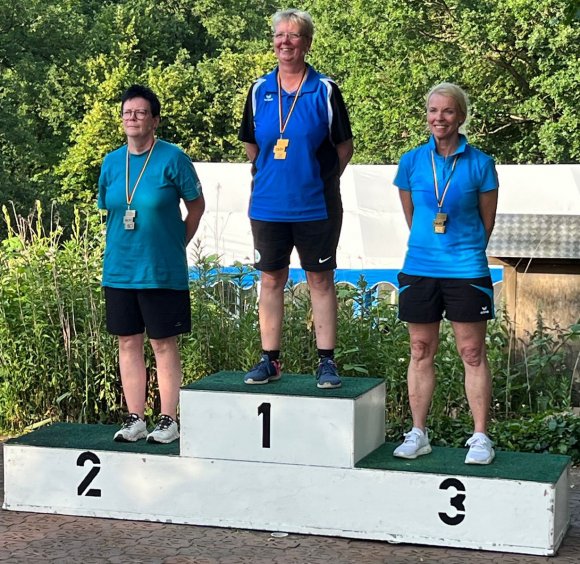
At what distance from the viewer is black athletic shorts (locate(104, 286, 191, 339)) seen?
5.55 m

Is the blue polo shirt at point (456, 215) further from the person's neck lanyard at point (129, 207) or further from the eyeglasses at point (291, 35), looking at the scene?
the person's neck lanyard at point (129, 207)

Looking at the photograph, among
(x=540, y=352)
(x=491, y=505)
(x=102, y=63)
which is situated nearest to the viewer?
(x=491, y=505)

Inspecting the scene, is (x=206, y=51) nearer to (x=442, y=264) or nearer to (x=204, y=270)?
(x=204, y=270)

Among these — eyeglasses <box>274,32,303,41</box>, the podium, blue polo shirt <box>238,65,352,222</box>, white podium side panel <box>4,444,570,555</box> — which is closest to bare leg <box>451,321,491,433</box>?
the podium

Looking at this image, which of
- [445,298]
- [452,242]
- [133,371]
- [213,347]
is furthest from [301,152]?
[213,347]

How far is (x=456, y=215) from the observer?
16.5 ft

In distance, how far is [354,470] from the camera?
5.11m

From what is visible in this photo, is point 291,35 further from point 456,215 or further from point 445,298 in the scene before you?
point 445,298

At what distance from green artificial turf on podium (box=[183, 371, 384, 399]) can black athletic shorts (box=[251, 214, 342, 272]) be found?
57cm

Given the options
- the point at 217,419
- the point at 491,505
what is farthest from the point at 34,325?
the point at 491,505

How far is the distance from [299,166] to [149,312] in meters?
1.04

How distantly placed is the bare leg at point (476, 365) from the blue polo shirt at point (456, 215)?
0.26 m

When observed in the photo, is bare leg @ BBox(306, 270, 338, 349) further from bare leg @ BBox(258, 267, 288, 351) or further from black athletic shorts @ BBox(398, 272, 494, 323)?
black athletic shorts @ BBox(398, 272, 494, 323)

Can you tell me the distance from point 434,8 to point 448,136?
25.1m
